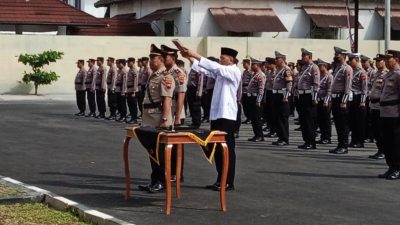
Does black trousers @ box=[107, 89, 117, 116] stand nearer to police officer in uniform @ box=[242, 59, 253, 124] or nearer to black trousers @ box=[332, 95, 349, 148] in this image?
police officer in uniform @ box=[242, 59, 253, 124]

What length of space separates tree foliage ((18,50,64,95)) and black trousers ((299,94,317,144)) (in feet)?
62.8

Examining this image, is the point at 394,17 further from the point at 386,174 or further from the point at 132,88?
the point at 386,174

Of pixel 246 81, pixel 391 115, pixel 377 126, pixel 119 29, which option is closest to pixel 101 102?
pixel 246 81

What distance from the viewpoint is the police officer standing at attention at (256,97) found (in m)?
18.3

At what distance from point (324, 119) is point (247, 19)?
22.4m

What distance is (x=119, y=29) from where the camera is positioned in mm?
41000

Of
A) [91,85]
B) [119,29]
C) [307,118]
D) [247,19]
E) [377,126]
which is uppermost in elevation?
[247,19]

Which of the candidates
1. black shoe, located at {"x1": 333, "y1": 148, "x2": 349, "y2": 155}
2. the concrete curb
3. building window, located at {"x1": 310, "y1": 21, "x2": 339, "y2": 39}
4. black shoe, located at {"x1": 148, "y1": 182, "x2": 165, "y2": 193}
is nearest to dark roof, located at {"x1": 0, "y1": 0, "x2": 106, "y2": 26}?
building window, located at {"x1": 310, "y1": 21, "x2": 339, "y2": 39}

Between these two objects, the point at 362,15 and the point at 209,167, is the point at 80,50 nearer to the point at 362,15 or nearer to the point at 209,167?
the point at 362,15

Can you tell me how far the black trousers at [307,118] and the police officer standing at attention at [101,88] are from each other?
361 inches

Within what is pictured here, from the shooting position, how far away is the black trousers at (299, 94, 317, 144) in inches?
651

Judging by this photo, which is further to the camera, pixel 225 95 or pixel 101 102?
pixel 101 102

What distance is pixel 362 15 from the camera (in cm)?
4219

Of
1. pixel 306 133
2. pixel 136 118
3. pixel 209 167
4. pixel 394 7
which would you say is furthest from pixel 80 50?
pixel 209 167
